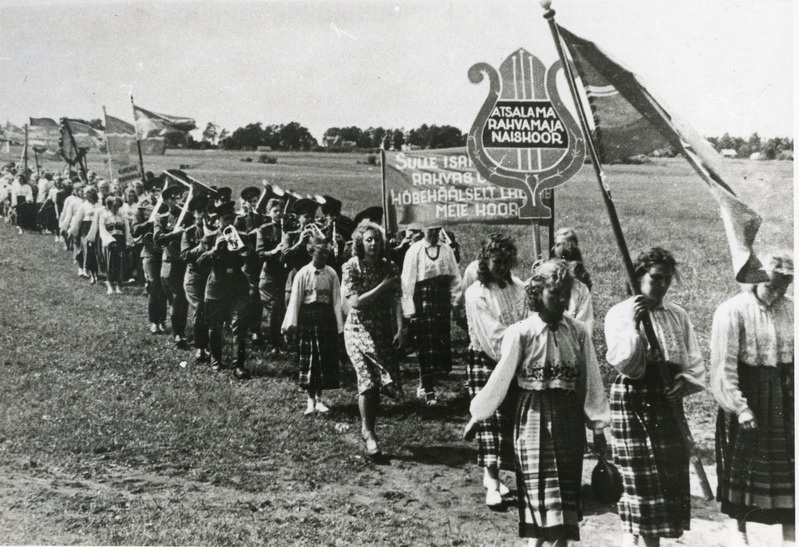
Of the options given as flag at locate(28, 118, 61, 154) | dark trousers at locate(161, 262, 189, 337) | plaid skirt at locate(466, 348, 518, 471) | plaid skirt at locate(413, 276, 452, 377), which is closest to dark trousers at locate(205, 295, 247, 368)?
dark trousers at locate(161, 262, 189, 337)

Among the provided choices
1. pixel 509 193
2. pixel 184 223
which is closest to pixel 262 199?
pixel 184 223

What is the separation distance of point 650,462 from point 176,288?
6294mm

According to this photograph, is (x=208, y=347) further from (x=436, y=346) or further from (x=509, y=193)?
(x=509, y=193)

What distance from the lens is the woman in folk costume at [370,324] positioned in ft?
20.5

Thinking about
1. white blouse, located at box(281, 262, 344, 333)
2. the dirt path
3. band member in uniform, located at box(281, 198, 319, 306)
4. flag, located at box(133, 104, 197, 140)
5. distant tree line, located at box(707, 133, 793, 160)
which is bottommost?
the dirt path

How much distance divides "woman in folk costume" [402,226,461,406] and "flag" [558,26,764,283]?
303cm

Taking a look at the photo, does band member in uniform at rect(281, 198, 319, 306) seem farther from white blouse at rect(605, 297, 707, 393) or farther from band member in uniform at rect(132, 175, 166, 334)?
white blouse at rect(605, 297, 707, 393)

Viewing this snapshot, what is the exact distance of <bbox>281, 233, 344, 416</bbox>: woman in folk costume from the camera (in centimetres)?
701

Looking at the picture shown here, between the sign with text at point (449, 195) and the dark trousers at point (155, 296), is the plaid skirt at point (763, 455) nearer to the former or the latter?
the sign with text at point (449, 195)

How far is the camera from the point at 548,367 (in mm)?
4223

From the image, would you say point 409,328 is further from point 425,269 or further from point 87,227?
point 87,227

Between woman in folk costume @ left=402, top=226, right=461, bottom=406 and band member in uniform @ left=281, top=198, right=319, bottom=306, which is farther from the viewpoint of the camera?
band member in uniform @ left=281, top=198, right=319, bottom=306

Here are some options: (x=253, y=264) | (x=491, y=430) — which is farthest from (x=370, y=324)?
(x=253, y=264)

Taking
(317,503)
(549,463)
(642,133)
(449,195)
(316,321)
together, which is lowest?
(317,503)
